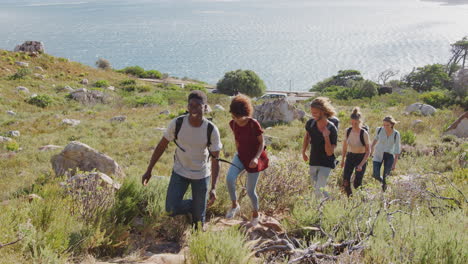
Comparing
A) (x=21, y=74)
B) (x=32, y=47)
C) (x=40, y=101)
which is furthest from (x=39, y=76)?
(x=32, y=47)

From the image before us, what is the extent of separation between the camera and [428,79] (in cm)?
5616

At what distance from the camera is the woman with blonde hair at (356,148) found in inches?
222

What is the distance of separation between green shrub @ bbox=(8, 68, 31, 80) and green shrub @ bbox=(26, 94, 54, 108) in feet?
20.2

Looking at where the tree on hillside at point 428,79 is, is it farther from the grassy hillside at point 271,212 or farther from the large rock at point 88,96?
the grassy hillside at point 271,212

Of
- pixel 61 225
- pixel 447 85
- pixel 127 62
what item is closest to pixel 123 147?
pixel 61 225

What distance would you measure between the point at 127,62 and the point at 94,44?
30007 mm

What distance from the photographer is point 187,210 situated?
3.86 meters

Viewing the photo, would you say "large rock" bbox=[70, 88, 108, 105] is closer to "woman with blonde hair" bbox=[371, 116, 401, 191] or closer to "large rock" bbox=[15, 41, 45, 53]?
"large rock" bbox=[15, 41, 45, 53]

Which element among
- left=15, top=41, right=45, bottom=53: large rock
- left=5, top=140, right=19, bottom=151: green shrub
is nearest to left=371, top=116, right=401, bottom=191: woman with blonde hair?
left=5, top=140, right=19, bottom=151: green shrub

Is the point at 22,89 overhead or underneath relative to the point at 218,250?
underneath

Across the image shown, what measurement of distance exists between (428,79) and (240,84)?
29.6 metres

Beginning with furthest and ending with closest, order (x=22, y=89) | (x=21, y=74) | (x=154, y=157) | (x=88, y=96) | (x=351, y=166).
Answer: (x=21, y=74) < (x=88, y=96) < (x=22, y=89) < (x=351, y=166) < (x=154, y=157)

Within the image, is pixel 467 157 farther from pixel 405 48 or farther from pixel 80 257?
pixel 405 48

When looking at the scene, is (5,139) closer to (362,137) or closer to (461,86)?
(362,137)
